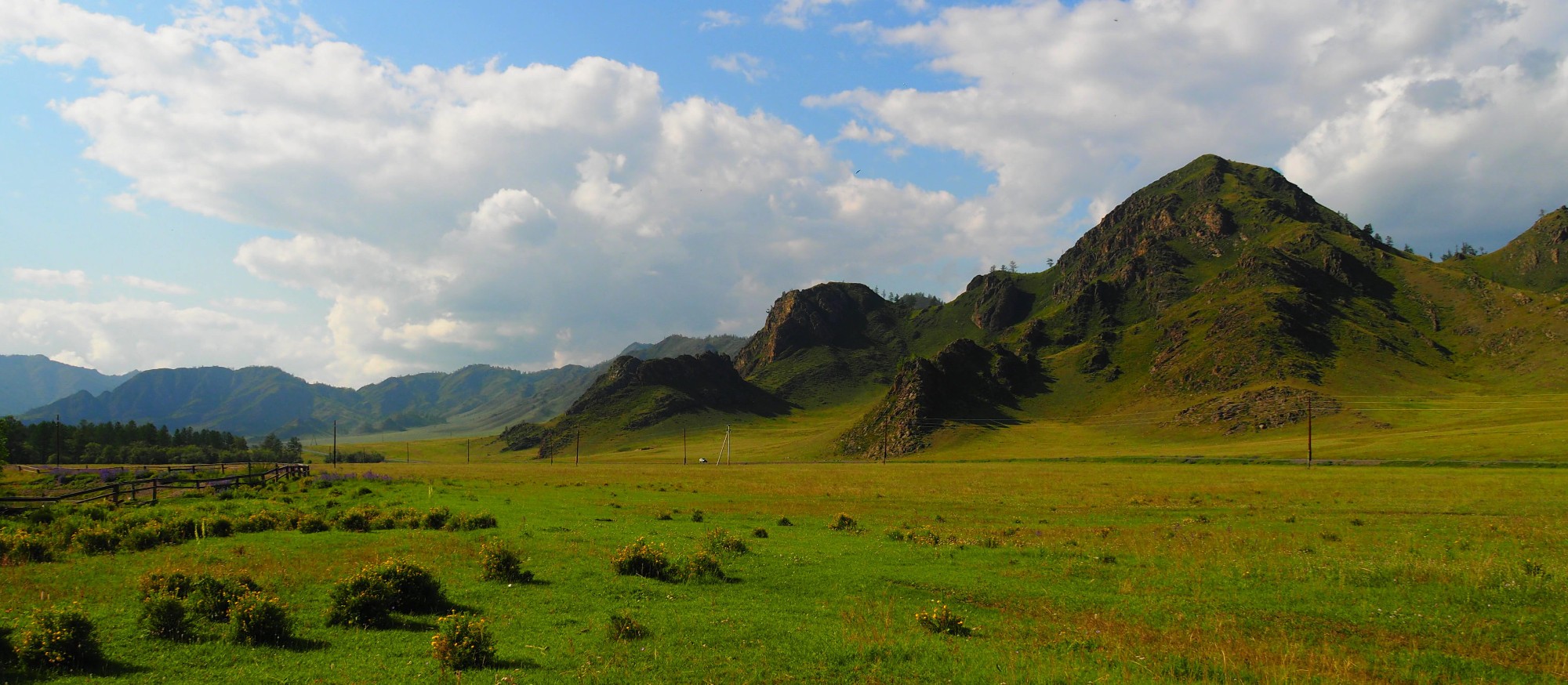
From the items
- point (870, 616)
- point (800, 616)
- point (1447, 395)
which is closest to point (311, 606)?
point (800, 616)

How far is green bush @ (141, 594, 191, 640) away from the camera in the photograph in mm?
14039

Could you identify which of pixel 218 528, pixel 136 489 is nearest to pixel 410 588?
pixel 218 528

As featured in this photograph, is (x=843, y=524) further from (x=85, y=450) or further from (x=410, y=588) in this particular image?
(x=85, y=450)

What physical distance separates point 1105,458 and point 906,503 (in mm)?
85173

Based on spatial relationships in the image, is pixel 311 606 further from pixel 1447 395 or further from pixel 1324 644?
pixel 1447 395

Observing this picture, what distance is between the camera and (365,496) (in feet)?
156

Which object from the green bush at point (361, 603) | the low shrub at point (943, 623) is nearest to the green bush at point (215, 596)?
the green bush at point (361, 603)

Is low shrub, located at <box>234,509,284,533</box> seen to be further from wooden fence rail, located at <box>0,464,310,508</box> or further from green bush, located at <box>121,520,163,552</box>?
wooden fence rail, located at <box>0,464,310,508</box>

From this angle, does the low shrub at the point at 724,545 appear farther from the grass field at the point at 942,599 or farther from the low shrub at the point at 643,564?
the low shrub at the point at 643,564

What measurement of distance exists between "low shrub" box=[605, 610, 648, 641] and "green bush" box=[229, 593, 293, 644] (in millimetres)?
6389

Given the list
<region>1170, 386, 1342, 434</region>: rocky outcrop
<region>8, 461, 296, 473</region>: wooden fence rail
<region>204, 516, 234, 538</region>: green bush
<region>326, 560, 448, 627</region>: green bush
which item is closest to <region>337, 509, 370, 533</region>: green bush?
<region>204, 516, 234, 538</region>: green bush

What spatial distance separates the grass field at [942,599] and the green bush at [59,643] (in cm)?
54

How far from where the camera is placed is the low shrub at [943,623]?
1562 centimetres

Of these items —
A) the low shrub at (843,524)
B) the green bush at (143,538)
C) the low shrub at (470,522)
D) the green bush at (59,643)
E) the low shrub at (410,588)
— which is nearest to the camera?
the green bush at (59,643)
